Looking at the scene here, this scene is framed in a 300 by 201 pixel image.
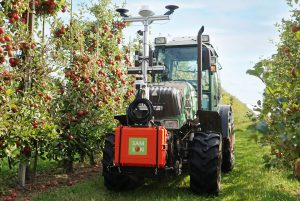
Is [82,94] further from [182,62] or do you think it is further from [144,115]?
[144,115]

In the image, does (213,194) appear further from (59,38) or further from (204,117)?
(59,38)

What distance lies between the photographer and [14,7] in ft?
19.9

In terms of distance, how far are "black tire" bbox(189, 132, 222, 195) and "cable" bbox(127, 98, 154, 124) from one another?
0.82 m

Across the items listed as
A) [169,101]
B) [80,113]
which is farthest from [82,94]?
[169,101]

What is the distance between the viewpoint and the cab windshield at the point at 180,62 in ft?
24.5

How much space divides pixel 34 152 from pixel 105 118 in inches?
74.5

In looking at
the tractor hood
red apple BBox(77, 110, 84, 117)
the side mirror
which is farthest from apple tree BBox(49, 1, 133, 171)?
the side mirror

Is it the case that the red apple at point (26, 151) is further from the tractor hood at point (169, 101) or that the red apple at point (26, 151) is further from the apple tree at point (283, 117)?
the apple tree at point (283, 117)

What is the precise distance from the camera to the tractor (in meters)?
5.63

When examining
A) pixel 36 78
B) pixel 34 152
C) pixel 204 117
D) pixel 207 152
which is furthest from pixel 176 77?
pixel 34 152

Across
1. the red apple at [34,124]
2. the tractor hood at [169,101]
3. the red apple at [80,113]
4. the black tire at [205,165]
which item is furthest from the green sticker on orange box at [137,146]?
the red apple at [80,113]

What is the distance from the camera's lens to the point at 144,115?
19.4ft

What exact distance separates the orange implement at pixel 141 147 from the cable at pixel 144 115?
183 millimetres

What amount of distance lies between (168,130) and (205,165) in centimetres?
87
